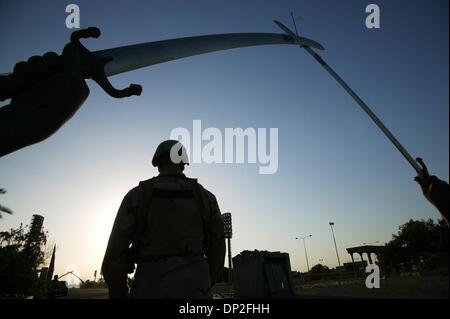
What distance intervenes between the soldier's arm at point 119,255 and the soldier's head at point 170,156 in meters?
0.70

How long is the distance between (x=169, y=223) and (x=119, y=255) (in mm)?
497

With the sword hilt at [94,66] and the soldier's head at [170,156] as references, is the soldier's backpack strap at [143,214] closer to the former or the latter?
the soldier's head at [170,156]

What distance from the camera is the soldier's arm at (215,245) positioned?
2473mm

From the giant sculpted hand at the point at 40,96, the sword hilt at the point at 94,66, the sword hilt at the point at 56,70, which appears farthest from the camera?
the sword hilt at the point at 94,66

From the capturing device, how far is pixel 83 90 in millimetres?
1198

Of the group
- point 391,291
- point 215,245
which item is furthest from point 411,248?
point 215,245

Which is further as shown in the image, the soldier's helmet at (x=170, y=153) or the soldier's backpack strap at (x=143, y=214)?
the soldier's helmet at (x=170, y=153)

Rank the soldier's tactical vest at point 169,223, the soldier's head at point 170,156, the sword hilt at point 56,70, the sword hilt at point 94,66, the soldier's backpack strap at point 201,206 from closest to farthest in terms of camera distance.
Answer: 1. the sword hilt at point 56,70
2. the sword hilt at point 94,66
3. the soldier's tactical vest at point 169,223
4. the soldier's backpack strap at point 201,206
5. the soldier's head at point 170,156

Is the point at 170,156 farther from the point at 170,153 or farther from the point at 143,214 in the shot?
the point at 143,214

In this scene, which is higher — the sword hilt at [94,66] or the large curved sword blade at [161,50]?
the large curved sword blade at [161,50]

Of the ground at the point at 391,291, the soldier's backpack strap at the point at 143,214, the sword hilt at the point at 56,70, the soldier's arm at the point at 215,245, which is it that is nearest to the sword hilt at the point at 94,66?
the sword hilt at the point at 56,70

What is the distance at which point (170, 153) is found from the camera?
2.75 metres

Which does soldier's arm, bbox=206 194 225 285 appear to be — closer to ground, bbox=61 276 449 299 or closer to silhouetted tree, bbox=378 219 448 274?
ground, bbox=61 276 449 299

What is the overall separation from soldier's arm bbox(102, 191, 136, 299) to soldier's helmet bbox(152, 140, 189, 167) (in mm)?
753
